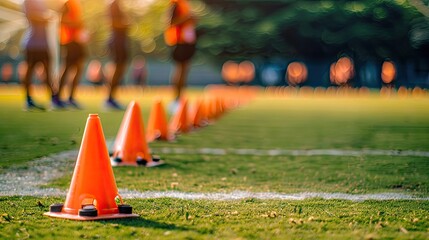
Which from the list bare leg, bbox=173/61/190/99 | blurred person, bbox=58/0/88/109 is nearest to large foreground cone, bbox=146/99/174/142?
bare leg, bbox=173/61/190/99

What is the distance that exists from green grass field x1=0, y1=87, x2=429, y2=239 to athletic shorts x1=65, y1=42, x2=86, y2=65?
3010mm

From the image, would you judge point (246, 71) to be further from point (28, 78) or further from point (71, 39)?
point (28, 78)

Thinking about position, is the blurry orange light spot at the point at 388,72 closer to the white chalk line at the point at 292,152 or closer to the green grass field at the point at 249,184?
the green grass field at the point at 249,184

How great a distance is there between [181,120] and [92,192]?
24.4 feet

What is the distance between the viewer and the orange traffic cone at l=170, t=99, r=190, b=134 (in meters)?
12.3

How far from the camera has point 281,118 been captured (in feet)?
57.6

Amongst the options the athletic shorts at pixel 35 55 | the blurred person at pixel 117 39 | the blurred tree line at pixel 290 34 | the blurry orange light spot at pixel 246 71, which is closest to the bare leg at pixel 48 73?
the athletic shorts at pixel 35 55

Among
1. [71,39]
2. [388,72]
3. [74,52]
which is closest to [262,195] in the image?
[74,52]

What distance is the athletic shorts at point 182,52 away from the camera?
53.3 ft

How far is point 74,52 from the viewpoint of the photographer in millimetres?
16594

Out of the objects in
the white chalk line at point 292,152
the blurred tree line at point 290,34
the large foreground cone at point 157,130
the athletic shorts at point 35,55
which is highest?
the blurred tree line at point 290,34

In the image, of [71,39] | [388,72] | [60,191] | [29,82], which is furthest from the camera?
[388,72]

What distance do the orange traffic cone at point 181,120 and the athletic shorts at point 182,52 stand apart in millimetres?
3766

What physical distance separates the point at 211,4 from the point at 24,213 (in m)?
44.9
